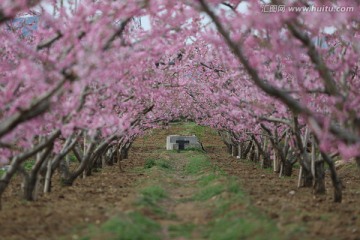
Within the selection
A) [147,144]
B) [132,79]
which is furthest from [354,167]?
[147,144]

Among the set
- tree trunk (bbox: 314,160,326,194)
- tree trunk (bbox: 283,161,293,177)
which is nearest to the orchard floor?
tree trunk (bbox: 314,160,326,194)

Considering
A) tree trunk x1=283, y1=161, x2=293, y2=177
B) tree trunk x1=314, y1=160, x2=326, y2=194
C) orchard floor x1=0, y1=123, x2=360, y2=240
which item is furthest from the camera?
tree trunk x1=283, y1=161, x2=293, y2=177

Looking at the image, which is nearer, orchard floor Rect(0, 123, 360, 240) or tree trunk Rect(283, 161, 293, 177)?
orchard floor Rect(0, 123, 360, 240)

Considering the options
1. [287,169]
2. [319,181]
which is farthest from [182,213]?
[287,169]

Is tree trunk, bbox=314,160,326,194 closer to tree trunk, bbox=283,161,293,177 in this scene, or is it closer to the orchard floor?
the orchard floor

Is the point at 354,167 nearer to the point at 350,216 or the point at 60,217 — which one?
the point at 350,216

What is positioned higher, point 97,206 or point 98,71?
point 98,71

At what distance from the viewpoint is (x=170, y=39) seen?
11.9m

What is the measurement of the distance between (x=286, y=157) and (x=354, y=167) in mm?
5392

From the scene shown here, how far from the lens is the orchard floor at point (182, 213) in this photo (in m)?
8.48

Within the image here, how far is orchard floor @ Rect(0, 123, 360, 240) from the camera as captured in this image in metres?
8.48

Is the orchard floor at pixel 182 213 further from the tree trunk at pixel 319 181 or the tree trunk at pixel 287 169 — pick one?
the tree trunk at pixel 287 169

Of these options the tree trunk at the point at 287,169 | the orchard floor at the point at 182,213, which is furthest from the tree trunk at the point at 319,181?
the tree trunk at the point at 287,169

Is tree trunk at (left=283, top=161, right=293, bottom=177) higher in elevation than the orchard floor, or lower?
higher
